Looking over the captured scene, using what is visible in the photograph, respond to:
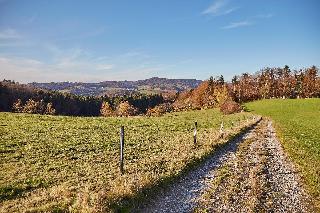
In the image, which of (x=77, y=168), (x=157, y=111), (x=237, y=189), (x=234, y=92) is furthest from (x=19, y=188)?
(x=234, y=92)

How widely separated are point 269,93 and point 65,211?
149m

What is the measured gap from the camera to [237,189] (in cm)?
1579

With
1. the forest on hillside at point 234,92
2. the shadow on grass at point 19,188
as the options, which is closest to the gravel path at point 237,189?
the shadow on grass at point 19,188

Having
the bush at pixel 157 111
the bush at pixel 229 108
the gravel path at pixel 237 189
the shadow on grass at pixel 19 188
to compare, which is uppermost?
the shadow on grass at pixel 19 188

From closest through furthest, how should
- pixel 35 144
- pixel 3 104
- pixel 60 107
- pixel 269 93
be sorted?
pixel 35 144
pixel 269 93
pixel 3 104
pixel 60 107

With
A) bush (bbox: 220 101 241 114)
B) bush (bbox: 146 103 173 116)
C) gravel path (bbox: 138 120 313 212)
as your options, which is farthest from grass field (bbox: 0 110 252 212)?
bush (bbox: 146 103 173 116)

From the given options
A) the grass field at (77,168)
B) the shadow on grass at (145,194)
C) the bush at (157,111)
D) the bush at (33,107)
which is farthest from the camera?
the bush at (33,107)

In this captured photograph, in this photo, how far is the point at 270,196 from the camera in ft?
49.3

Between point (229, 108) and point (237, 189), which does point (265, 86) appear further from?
point (237, 189)

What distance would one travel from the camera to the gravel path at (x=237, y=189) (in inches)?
533

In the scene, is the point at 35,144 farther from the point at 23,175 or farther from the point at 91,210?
the point at 91,210

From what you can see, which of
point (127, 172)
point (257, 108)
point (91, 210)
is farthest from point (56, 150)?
point (257, 108)

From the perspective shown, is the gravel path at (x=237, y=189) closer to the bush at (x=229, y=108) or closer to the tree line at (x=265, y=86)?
the bush at (x=229, y=108)

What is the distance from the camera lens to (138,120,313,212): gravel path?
44.4ft
